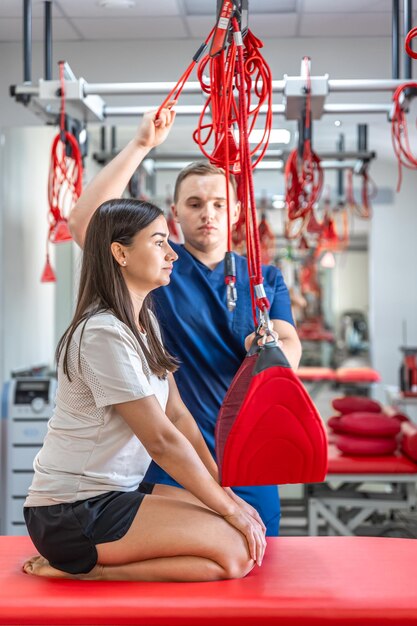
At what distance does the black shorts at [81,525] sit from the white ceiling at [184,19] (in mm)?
2750

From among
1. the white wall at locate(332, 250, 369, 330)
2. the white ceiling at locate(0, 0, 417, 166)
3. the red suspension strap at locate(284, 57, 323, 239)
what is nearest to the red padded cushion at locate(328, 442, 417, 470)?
the red suspension strap at locate(284, 57, 323, 239)

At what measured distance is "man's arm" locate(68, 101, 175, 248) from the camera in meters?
2.18

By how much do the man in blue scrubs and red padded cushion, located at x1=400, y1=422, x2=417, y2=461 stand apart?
1.64 meters

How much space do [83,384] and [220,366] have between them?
0.58 meters

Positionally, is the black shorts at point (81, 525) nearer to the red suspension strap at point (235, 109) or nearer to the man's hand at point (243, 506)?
the man's hand at point (243, 506)

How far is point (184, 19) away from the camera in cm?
414

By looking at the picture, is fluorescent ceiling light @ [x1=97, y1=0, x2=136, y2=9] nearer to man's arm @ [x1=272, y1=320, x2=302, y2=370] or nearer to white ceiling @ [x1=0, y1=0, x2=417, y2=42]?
white ceiling @ [x1=0, y1=0, x2=417, y2=42]

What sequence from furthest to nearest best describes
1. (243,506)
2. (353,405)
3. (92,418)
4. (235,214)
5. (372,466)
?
(353,405), (372,466), (235,214), (243,506), (92,418)

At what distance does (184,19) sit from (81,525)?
301 cm

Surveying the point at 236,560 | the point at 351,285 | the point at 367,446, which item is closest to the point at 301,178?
the point at 367,446

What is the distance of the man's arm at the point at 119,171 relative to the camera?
2.18 m

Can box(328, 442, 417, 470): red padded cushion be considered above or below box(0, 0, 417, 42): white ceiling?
→ below

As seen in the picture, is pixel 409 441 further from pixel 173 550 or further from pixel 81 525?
pixel 81 525

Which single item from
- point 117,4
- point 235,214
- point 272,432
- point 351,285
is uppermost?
point 117,4
